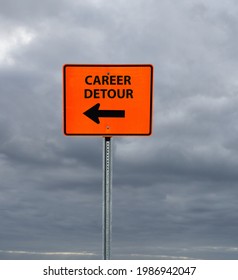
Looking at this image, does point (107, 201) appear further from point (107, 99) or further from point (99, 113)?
point (107, 99)

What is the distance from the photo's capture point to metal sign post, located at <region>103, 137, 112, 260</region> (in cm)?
970

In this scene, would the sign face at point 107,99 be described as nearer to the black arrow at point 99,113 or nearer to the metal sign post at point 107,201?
the black arrow at point 99,113

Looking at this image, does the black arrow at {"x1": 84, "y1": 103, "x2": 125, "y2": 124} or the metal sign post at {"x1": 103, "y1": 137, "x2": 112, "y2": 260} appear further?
the black arrow at {"x1": 84, "y1": 103, "x2": 125, "y2": 124}

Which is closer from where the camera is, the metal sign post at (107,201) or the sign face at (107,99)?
the metal sign post at (107,201)

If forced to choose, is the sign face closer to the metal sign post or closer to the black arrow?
the black arrow

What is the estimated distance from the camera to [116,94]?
9.96 metres

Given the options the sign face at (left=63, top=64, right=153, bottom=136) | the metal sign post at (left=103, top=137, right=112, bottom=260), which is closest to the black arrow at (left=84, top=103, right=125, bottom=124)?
the sign face at (left=63, top=64, right=153, bottom=136)

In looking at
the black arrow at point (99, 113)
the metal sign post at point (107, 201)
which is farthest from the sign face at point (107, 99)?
the metal sign post at point (107, 201)

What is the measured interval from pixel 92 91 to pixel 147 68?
119cm

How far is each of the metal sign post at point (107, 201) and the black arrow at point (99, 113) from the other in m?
0.63

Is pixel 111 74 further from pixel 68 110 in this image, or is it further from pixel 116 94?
pixel 68 110

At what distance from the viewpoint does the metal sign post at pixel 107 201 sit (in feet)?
31.8

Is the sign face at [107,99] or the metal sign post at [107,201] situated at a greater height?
the sign face at [107,99]
